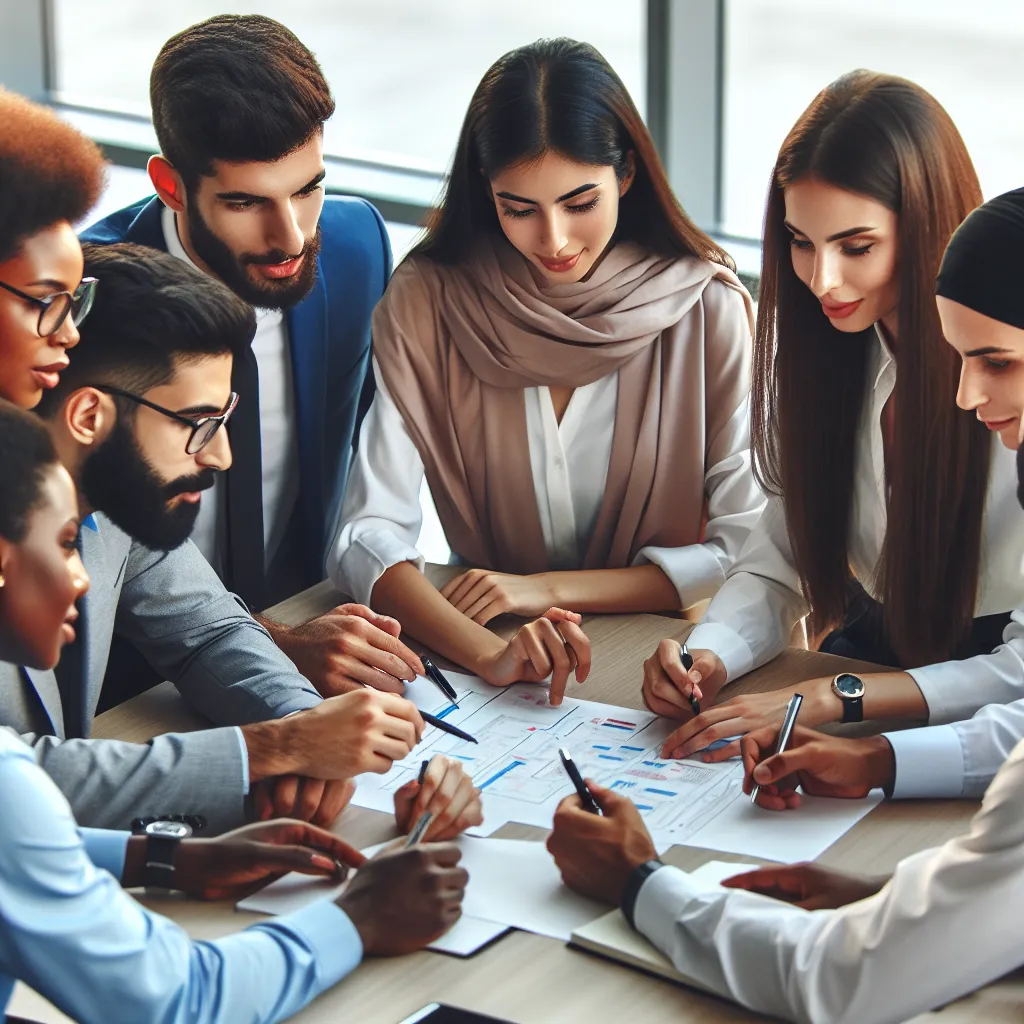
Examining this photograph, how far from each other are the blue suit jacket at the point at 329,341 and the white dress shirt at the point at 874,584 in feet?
2.80

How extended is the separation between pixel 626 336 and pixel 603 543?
40cm

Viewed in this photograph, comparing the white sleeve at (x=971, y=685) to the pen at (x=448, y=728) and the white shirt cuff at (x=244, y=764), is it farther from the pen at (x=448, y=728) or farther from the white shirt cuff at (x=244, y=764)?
the white shirt cuff at (x=244, y=764)


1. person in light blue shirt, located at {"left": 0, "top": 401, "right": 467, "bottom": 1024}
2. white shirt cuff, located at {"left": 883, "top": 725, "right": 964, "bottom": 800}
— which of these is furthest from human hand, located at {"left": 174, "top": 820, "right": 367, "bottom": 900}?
white shirt cuff, located at {"left": 883, "top": 725, "right": 964, "bottom": 800}

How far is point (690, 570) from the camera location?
2.62 meters

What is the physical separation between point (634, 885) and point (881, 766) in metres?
0.44

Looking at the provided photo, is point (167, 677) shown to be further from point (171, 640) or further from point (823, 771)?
point (823, 771)

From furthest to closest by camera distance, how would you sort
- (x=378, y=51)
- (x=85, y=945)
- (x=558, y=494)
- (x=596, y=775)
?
(x=378, y=51) < (x=558, y=494) < (x=596, y=775) < (x=85, y=945)

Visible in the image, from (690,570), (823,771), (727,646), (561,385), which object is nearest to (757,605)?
(727,646)

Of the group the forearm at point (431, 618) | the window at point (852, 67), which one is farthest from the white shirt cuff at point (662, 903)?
the window at point (852, 67)

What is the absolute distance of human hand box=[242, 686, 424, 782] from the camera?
1.92m

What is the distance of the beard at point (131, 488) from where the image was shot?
199 centimetres

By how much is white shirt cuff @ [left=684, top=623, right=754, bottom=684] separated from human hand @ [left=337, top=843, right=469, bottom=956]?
2.37 ft

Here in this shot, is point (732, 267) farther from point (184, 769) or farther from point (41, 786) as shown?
point (41, 786)

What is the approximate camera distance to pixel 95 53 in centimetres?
822
